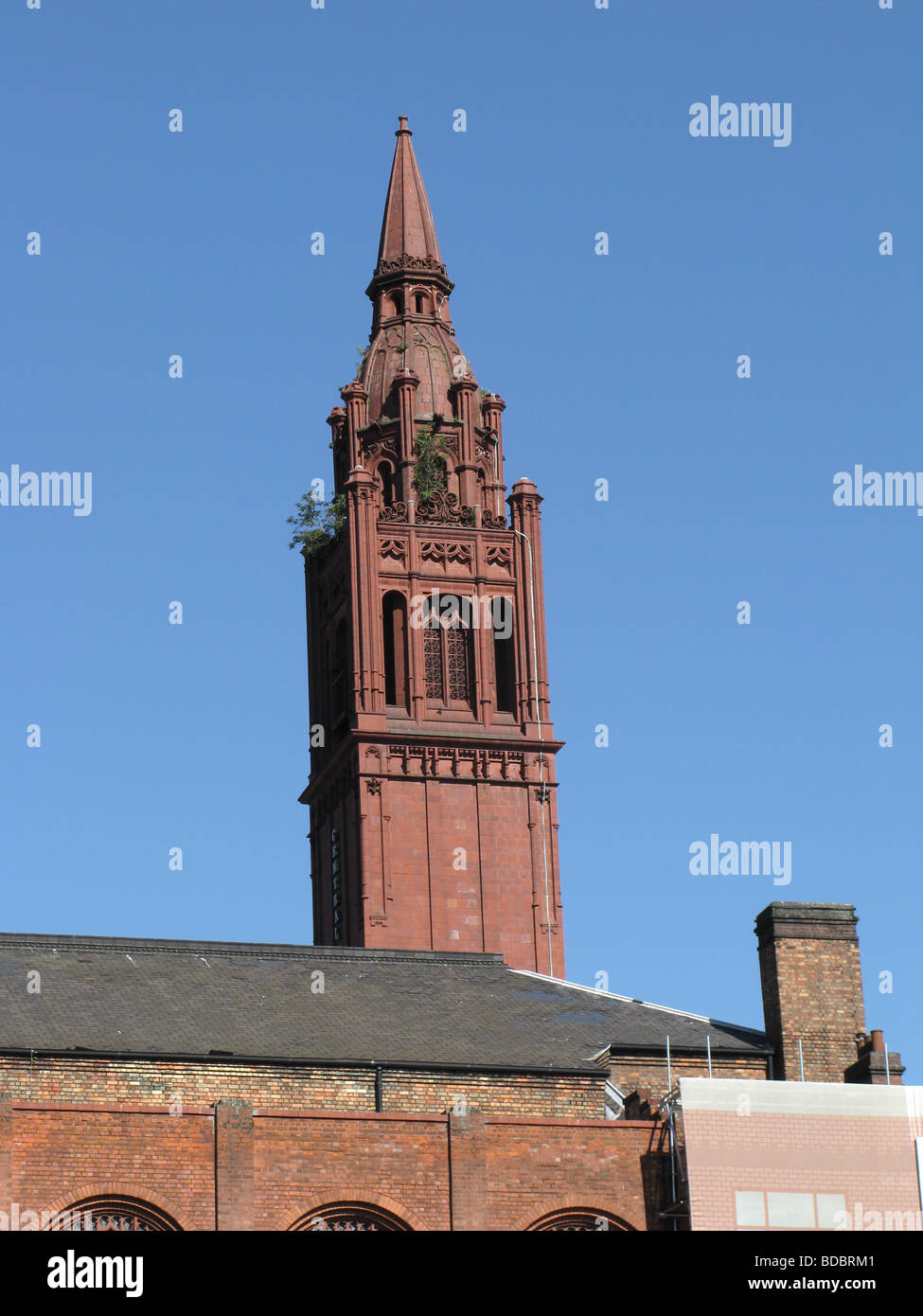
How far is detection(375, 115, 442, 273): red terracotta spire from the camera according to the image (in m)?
81.4

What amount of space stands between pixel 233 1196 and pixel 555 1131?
17.0ft

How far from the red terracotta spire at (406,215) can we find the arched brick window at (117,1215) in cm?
4981

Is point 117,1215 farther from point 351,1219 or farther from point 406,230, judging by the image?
point 406,230

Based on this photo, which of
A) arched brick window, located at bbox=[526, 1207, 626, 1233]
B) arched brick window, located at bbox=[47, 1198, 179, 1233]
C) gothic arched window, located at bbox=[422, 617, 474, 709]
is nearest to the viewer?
arched brick window, located at bbox=[47, 1198, 179, 1233]

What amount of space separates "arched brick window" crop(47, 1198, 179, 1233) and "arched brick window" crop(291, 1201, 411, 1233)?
2037 millimetres

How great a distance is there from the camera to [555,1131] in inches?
1494

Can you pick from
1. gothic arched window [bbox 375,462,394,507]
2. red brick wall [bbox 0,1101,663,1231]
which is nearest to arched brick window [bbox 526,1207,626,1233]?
red brick wall [bbox 0,1101,663,1231]

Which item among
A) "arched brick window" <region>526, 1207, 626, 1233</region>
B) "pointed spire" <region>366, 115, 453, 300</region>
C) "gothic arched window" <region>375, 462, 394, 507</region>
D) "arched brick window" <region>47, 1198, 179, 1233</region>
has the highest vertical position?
"pointed spire" <region>366, 115, 453, 300</region>

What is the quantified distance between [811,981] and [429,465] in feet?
117

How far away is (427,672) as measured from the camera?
2867 inches

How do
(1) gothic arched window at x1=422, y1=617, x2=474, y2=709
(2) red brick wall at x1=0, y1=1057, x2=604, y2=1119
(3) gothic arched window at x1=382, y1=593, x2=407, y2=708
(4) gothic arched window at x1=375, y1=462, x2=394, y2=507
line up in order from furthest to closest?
(4) gothic arched window at x1=375, y1=462, x2=394, y2=507 < (3) gothic arched window at x1=382, y1=593, x2=407, y2=708 < (1) gothic arched window at x1=422, y1=617, x2=474, y2=709 < (2) red brick wall at x1=0, y1=1057, x2=604, y2=1119

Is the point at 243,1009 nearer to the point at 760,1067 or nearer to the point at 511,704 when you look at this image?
the point at 760,1067

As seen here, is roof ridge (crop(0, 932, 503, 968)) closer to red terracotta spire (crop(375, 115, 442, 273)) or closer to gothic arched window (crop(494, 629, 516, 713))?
gothic arched window (crop(494, 629, 516, 713))
